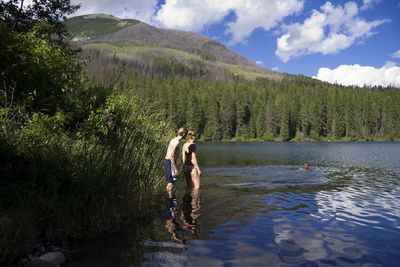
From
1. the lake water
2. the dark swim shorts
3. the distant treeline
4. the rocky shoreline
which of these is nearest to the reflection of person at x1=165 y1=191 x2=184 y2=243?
the lake water

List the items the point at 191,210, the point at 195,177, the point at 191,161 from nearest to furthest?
the point at 191,210
the point at 191,161
the point at 195,177

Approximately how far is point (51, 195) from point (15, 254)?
1.40 m

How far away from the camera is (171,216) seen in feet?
27.3

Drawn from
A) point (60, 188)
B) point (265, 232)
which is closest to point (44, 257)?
point (60, 188)

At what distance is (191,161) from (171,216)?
338cm

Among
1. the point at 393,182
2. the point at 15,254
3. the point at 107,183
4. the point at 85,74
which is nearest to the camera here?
the point at 15,254

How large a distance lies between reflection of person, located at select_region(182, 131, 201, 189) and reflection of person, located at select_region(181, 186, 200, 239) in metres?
0.35

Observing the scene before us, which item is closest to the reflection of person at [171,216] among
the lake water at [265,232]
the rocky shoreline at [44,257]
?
the lake water at [265,232]

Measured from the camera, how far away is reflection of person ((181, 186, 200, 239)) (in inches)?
291

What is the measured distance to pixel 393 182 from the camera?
53.3 ft

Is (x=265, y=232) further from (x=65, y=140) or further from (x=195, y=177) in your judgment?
(x=65, y=140)

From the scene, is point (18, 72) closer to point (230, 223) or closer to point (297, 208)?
point (230, 223)

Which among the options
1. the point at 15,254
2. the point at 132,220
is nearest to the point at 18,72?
the point at 132,220

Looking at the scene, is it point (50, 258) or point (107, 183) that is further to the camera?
point (107, 183)
